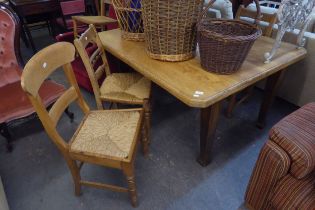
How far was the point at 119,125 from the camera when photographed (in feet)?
4.11

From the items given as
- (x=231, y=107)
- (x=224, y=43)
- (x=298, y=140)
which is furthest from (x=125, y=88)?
(x=298, y=140)

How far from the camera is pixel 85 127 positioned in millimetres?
1255

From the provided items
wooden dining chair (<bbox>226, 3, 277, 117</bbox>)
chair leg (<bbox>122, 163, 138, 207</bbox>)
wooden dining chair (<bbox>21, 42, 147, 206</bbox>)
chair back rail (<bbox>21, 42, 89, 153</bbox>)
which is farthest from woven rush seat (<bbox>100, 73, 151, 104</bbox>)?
wooden dining chair (<bbox>226, 3, 277, 117</bbox>)

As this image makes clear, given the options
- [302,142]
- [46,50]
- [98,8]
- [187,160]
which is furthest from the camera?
[98,8]

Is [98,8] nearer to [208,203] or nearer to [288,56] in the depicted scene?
[288,56]

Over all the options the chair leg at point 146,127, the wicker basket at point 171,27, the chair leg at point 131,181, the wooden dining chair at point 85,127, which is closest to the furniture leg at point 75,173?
the wooden dining chair at point 85,127

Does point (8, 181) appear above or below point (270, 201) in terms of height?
below

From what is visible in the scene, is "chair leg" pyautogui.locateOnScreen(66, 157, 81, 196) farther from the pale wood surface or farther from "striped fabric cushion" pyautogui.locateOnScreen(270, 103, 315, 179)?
"striped fabric cushion" pyautogui.locateOnScreen(270, 103, 315, 179)

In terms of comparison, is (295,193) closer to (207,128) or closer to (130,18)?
(207,128)

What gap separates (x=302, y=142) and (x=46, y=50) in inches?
45.5

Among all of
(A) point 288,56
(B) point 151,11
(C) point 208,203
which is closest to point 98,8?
(B) point 151,11

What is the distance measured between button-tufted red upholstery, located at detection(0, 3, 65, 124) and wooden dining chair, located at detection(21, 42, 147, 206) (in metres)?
0.49

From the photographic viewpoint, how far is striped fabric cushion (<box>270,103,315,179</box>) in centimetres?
88

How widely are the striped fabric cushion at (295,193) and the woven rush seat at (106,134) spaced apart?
27.5 inches
